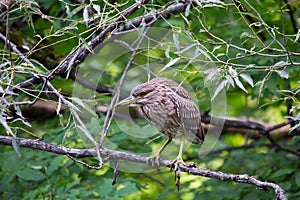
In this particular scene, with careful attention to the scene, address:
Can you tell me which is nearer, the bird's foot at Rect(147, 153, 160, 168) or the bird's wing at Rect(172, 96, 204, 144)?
the bird's foot at Rect(147, 153, 160, 168)

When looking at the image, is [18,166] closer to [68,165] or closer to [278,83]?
[68,165]

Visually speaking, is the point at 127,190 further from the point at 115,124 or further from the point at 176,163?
the point at 115,124

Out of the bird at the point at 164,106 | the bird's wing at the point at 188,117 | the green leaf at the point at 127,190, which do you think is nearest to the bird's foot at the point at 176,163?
the bird at the point at 164,106

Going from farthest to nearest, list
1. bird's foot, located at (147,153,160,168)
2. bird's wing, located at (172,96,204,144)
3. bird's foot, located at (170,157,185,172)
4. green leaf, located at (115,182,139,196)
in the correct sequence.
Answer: green leaf, located at (115,182,139,196) < bird's wing, located at (172,96,204,144) < bird's foot, located at (147,153,160,168) < bird's foot, located at (170,157,185,172)

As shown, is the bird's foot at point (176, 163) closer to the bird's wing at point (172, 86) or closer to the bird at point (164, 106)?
the bird at point (164, 106)

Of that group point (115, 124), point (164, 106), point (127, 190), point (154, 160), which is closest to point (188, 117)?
point (164, 106)

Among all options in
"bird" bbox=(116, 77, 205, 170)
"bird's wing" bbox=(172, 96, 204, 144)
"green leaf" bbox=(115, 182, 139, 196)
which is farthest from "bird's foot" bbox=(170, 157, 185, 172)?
"green leaf" bbox=(115, 182, 139, 196)

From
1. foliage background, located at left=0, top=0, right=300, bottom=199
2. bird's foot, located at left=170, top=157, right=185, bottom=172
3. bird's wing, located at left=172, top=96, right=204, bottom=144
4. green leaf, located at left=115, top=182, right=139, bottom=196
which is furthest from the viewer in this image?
foliage background, located at left=0, top=0, right=300, bottom=199

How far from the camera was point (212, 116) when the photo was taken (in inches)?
188

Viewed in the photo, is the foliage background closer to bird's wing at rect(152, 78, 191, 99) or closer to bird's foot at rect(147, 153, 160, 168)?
bird's wing at rect(152, 78, 191, 99)

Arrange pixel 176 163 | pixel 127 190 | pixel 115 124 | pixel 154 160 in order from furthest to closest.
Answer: pixel 115 124 < pixel 127 190 < pixel 154 160 < pixel 176 163

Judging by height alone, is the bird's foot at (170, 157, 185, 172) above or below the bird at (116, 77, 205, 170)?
below

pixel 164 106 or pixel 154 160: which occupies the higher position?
pixel 164 106

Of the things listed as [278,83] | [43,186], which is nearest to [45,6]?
[43,186]
